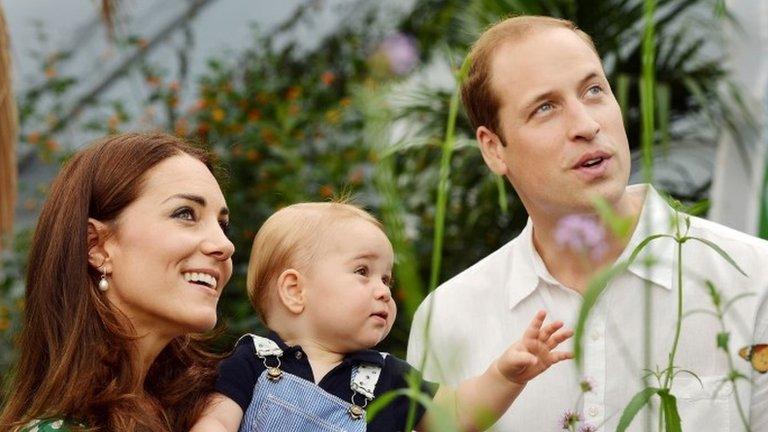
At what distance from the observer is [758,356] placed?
178cm

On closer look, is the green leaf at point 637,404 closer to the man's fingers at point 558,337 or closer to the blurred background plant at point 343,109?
the man's fingers at point 558,337

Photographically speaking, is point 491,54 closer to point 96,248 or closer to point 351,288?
point 351,288

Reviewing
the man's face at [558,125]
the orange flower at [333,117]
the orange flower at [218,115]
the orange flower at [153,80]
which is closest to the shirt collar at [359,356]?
the man's face at [558,125]

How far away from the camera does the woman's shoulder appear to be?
194 centimetres

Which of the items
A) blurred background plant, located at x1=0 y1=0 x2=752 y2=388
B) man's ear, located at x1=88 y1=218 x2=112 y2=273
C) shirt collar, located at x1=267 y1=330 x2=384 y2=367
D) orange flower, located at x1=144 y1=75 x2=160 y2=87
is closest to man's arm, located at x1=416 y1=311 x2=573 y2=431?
shirt collar, located at x1=267 y1=330 x2=384 y2=367

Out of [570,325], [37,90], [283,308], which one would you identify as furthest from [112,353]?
[37,90]

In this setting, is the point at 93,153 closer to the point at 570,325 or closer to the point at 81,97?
the point at 570,325

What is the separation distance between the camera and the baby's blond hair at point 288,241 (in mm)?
2252

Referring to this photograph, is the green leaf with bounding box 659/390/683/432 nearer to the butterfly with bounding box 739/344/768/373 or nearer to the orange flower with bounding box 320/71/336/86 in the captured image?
the butterfly with bounding box 739/344/768/373

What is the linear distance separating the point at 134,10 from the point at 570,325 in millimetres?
4252

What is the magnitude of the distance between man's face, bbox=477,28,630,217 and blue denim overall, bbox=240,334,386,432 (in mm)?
571

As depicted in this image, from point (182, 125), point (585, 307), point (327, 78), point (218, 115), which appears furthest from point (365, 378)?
point (182, 125)

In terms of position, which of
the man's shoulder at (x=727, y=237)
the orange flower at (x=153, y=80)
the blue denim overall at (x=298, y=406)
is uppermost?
the man's shoulder at (x=727, y=237)

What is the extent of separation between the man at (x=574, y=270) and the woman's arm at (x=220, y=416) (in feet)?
1.26
